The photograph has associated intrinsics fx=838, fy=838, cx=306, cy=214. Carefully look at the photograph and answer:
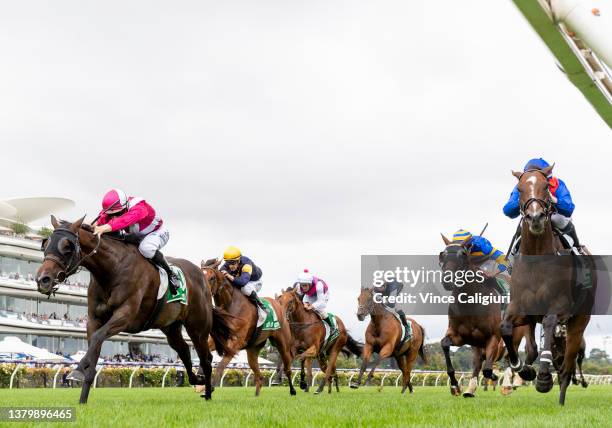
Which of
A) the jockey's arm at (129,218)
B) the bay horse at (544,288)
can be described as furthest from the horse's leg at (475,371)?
the jockey's arm at (129,218)

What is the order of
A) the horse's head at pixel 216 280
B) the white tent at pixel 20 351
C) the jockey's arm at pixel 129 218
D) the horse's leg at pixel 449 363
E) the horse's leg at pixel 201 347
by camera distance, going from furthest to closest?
1. the white tent at pixel 20 351
2. the horse's head at pixel 216 280
3. the horse's leg at pixel 449 363
4. the horse's leg at pixel 201 347
5. the jockey's arm at pixel 129 218

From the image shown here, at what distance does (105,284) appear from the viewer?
27.6 feet

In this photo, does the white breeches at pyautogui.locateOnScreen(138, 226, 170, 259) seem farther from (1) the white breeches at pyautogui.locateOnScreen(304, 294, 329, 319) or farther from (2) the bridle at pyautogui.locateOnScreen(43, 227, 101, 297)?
(1) the white breeches at pyautogui.locateOnScreen(304, 294, 329, 319)

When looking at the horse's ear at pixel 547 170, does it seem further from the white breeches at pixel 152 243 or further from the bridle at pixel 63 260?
the bridle at pixel 63 260

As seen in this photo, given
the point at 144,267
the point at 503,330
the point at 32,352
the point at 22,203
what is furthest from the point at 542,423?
the point at 22,203

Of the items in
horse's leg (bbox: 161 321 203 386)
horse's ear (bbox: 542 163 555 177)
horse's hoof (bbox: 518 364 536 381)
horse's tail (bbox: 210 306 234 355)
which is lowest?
horse's hoof (bbox: 518 364 536 381)

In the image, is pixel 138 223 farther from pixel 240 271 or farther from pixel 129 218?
pixel 240 271

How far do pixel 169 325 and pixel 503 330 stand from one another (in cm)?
379

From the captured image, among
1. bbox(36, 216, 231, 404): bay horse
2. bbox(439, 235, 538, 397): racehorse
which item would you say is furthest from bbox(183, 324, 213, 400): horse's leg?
bbox(439, 235, 538, 397): racehorse

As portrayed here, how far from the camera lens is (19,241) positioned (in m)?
57.5

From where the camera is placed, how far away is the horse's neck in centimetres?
800

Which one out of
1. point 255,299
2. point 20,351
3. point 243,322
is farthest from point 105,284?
point 20,351

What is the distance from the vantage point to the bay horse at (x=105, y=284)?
7.75 m

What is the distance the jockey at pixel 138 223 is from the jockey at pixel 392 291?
8.46 m
